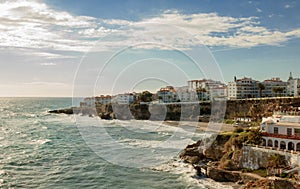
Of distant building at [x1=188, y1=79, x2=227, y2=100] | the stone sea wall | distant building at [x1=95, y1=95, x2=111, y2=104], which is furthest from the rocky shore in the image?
distant building at [x1=95, y1=95, x2=111, y2=104]

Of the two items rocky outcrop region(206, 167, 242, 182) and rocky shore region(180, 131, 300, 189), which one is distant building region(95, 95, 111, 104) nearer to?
rocky shore region(180, 131, 300, 189)

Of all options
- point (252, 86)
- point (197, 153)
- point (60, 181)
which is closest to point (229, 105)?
point (252, 86)

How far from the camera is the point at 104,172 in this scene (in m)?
28.0

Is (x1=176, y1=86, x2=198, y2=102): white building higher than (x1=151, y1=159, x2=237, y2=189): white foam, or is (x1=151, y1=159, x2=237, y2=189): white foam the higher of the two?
(x1=176, y1=86, x2=198, y2=102): white building

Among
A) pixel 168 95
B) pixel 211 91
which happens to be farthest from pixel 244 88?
pixel 168 95

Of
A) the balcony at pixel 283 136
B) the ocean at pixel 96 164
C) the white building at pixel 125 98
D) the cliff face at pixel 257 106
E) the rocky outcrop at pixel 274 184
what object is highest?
the white building at pixel 125 98

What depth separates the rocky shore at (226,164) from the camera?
19808mm

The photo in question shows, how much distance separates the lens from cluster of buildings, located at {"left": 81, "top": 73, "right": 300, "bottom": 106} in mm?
74088

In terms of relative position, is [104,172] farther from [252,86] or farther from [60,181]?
[252,86]

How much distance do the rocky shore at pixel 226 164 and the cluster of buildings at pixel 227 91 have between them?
4598 cm

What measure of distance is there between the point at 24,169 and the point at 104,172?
24.3 feet

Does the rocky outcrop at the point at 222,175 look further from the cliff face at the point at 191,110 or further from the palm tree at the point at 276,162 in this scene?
the cliff face at the point at 191,110

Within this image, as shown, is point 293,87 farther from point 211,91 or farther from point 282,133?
point 282,133

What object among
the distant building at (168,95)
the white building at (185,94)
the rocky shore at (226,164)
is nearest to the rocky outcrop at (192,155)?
the rocky shore at (226,164)
